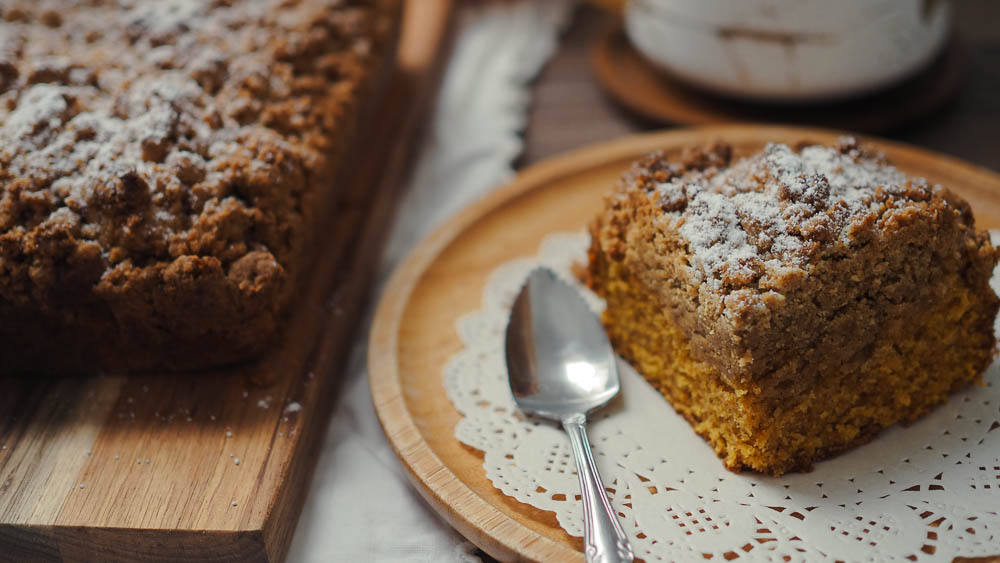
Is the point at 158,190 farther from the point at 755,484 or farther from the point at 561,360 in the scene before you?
the point at 755,484

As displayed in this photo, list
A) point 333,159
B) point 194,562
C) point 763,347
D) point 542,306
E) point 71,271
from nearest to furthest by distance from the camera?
point 763,347 < point 194,562 < point 71,271 < point 542,306 < point 333,159

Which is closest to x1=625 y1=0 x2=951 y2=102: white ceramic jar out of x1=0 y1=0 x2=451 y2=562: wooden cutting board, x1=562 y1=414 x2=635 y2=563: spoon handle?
x1=0 y1=0 x2=451 y2=562: wooden cutting board

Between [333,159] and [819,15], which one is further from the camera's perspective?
[819,15]

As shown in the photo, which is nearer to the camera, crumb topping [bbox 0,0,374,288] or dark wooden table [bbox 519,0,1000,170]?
crumb topping [bbox 0,0,374,288]

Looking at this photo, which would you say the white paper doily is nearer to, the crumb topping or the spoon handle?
the spoon handle

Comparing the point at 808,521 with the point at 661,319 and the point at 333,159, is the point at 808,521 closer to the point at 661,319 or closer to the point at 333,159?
the point at 661,319

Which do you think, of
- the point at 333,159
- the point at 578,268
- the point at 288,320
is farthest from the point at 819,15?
the point at 288,320
